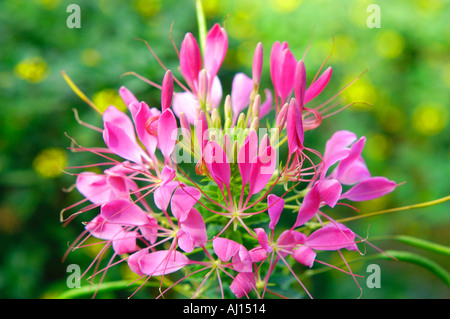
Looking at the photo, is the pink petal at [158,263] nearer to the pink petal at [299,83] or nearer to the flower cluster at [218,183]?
the flower cluster at [218,183]

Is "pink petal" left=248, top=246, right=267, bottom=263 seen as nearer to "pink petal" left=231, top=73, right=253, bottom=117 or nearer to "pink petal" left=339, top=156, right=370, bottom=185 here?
"pink petal" left=339, top=156, right=370, bottom=185

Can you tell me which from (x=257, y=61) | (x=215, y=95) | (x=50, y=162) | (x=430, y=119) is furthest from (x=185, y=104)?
(x=430, y=119)

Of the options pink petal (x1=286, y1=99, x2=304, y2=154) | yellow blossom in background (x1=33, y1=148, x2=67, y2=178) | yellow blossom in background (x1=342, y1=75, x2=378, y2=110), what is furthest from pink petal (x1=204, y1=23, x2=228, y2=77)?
yellow blossom in background (x1=342, y1=75, x2=378, y2=110)

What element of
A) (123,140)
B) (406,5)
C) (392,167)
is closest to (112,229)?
(123,140)

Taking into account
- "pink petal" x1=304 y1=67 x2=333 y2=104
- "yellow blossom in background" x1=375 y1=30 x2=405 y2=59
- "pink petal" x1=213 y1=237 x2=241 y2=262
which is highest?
"yellow blossom in background" x1=375 y1=30 x2=405 y2=59

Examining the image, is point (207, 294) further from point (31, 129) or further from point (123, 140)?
point (31, 129)

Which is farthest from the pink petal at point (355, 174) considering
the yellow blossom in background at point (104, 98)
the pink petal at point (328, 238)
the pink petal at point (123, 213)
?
the yellow blossom in background at point (104, 98)

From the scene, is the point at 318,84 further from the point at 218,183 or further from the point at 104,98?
the point at 104,98
